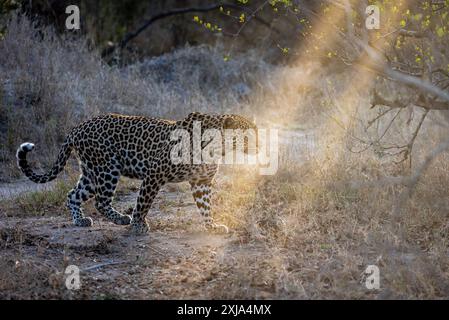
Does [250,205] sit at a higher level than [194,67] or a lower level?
lower

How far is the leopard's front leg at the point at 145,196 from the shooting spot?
23.6 ft

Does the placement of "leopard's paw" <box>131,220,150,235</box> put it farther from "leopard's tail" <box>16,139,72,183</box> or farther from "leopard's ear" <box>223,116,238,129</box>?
"leopard's ear" <box>223,116,238,129</box>

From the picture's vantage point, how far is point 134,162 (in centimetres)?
753

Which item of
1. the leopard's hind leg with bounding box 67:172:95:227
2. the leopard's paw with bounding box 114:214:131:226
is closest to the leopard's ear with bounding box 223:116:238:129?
the leopard's paw with bounding box 114:214:131:226

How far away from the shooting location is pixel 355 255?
20.7 feet

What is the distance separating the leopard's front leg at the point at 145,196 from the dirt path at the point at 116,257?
15 centimetres

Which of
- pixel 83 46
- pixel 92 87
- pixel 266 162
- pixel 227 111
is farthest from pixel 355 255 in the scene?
pixel 83 46

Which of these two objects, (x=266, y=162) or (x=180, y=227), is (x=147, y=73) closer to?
(x=266, y=162)

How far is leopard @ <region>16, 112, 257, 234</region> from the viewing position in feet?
23.7

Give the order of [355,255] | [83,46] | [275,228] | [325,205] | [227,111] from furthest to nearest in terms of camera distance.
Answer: [83,46]
[227,111]
[325,205]
[275,228]
[355,255]

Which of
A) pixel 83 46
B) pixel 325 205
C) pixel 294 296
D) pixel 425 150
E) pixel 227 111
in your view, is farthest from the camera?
pixel 83 46

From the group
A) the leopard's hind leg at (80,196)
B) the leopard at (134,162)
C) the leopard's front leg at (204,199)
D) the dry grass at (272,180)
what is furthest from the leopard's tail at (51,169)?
the leopard's front leg at (204,199)

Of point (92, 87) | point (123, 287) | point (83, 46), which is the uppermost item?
point (83, 46)

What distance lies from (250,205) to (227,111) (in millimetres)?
4398
